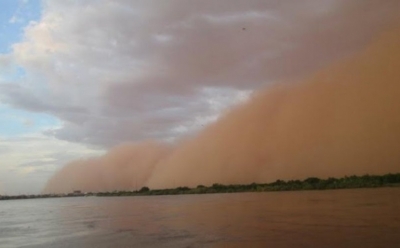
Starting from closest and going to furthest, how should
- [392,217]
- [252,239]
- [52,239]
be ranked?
[252,239], [392,217], [52,239]

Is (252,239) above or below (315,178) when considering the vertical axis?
below

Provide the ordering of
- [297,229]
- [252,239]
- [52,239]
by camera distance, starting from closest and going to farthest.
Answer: [252,239] < [297,229] < [52,239]

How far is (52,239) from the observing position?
81.2ft

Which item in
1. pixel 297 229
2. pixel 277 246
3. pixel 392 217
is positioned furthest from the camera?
pixel 392 217

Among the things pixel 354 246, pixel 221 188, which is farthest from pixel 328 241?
pixel 221 188

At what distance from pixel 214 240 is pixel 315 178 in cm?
8986

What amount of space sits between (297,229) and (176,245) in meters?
5.99

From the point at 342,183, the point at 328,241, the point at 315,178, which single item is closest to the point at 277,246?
the point at 328,241

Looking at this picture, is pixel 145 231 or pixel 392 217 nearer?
pixel 392 217

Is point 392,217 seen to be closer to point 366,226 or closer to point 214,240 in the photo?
point 366,226

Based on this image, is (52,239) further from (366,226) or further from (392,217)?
(392,217)

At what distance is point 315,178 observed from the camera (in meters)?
104

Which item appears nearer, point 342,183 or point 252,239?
point 252,239

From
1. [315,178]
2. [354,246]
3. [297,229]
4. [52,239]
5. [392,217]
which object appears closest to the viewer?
[354,246]
